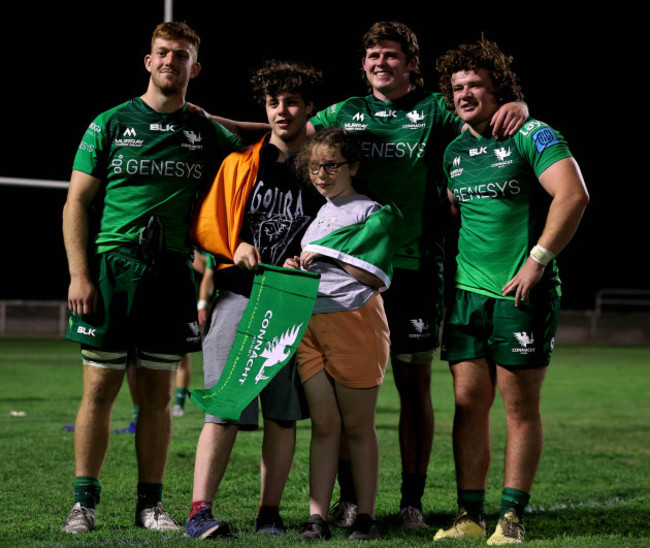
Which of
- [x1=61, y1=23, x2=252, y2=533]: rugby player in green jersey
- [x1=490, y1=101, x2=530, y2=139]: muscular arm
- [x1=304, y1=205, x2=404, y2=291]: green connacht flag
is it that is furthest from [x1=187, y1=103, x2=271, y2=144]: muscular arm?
[x1=490, y1=101, x2=530, y2=139]: muscular arm

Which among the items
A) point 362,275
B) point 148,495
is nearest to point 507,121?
point 362,275

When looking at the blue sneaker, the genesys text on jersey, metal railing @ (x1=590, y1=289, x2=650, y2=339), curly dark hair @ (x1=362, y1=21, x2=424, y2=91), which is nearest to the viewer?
the blue sneaker

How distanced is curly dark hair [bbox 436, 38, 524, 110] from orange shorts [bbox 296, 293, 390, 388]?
1.17m

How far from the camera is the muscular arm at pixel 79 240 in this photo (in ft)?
12.7

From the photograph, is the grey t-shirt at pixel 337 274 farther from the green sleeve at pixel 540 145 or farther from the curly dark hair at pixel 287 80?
Result: the green sleeve at pixel 540 145

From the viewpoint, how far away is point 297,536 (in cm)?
355

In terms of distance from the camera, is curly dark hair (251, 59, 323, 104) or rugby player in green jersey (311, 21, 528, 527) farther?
rugby player in green jersey (311, 21, 528, 527)

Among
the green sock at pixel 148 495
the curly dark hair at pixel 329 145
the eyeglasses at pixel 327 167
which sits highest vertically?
the curly dark hair at pixel 329 145

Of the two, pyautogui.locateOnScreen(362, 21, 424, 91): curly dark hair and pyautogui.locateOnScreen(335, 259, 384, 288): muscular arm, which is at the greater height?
pyautogui.locateOnScreen(362, 21, 424, 91): curly dark hair

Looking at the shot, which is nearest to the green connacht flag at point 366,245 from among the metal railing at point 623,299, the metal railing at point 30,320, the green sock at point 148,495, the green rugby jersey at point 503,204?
the green rugby jersey at point 503,204

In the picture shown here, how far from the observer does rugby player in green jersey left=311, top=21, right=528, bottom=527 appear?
13.6ft

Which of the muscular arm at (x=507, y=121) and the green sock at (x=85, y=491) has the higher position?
the muscular arm at (x=507, y=121)

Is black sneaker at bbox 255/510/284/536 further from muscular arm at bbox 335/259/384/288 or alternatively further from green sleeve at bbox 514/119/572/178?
green sleeve at bbox 514/119/572/178

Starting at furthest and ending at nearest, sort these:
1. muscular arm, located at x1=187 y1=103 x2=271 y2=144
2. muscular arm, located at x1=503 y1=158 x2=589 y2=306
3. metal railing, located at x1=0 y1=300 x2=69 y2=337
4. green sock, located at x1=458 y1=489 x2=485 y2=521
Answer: metal railing, located at x1=0 y1=300 x2=69 y2=337 → muscular arm, located at x1=187 y1=103 x2=271 y2=144 → green sock, located at x1=458 y1=489 x2=485 y2=521 → muscular arm, located at x1=503 y1=158 x2=589 y2=306
